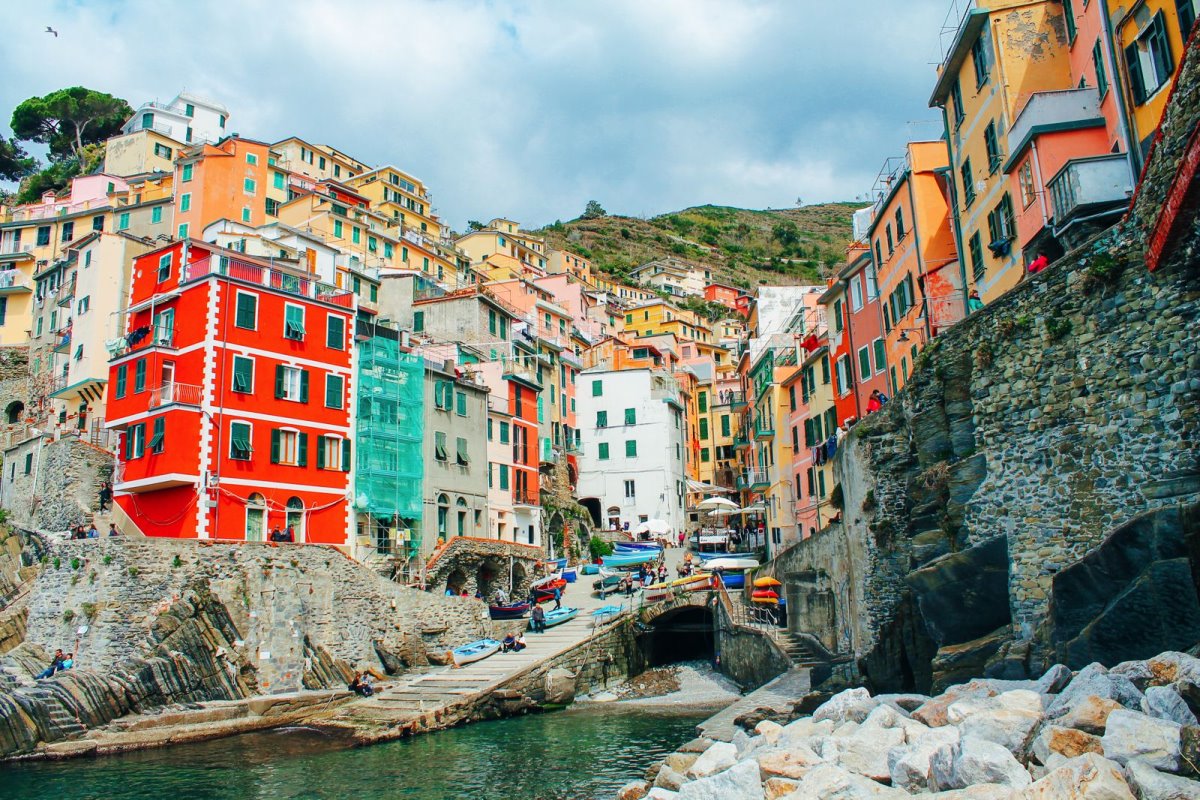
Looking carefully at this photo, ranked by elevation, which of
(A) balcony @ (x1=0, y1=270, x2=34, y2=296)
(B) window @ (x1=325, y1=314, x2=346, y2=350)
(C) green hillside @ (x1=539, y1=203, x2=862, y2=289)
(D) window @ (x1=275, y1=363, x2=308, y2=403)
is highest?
(C) green hillside @ (x1=539, y1=203, x2=862, y2=289)

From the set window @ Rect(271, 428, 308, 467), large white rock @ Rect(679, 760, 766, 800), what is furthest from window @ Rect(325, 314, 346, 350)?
large white rock @ Rect(679, 760, 766, 800)

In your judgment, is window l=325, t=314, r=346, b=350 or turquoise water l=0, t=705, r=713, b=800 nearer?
turquoise water l=0, t=705, r=713, b=800

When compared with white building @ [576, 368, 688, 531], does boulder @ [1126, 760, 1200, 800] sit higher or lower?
lower

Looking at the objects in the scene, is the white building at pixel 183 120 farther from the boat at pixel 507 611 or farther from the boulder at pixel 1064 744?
the boulder at pixel 1064 744

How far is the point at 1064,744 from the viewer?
10.6 metres

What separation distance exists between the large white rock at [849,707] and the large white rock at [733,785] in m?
3.57

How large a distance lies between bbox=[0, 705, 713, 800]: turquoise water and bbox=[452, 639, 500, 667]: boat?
6598 millimetres

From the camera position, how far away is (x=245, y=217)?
74.9 m

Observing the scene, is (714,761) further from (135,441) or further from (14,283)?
(14,283)

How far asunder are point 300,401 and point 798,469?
2735 centimetres

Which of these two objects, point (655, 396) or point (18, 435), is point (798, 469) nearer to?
point (655, 396)

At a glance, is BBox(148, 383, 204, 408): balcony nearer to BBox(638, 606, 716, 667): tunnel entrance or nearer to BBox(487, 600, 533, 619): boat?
BBox(487, 600, 533, 619): boat

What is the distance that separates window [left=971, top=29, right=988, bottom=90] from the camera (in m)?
27.3

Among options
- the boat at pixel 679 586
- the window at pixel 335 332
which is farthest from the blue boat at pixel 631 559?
the window at pixel 335 332
